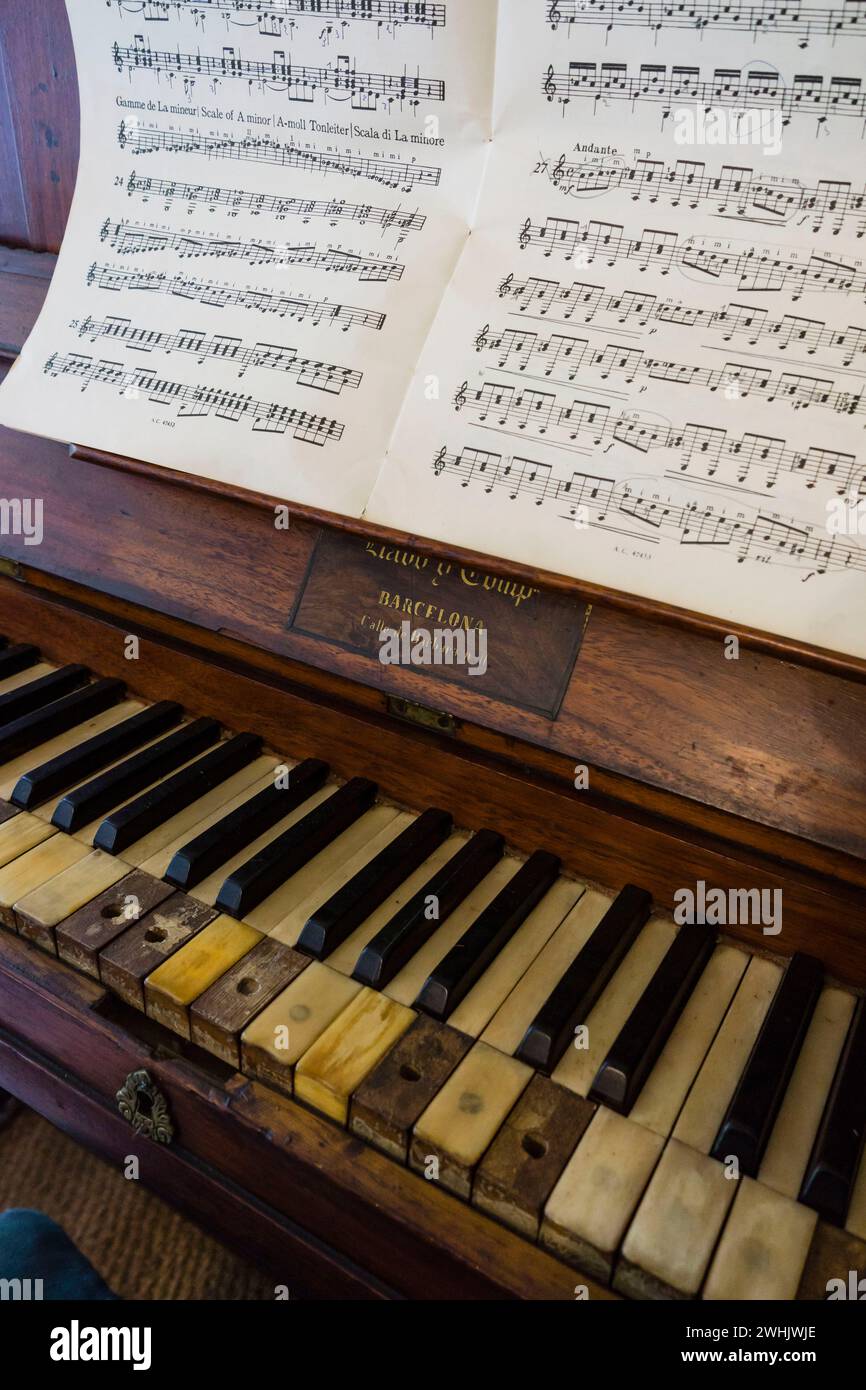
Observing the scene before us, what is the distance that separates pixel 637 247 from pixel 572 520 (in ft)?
1.22

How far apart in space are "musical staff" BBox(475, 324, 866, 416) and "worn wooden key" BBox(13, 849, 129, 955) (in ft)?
2.95

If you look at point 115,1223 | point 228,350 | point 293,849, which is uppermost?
point 228,350

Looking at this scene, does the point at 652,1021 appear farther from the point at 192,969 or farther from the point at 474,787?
the point at 192,969

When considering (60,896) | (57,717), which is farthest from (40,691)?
(60,896)

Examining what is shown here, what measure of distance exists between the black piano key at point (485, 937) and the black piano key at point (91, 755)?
0.62 m

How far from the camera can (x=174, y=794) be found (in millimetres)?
1539

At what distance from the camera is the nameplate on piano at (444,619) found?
1.39 metres

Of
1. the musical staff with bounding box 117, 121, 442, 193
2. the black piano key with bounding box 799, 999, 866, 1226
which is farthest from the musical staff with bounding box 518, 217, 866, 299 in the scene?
the black piano key with bounding box 799, 999, 866, 1226

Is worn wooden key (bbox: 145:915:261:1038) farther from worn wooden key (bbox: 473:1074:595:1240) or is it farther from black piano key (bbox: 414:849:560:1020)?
worn wooden key (bbox: 473:1074:595:1240)

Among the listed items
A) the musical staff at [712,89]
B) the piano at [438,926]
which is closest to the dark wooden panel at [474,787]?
the piano at [438,926]

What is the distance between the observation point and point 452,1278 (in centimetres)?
108

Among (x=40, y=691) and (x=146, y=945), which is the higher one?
(x=40, y=691)

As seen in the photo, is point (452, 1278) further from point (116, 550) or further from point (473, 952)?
point (116, 550)

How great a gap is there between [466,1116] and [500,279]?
109 centimetres
